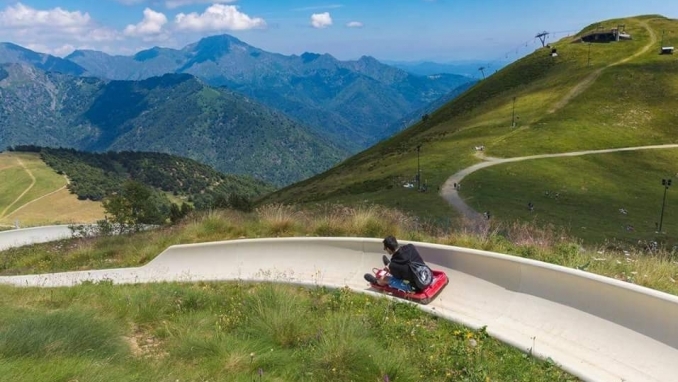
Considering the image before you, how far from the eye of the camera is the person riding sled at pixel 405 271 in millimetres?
8531

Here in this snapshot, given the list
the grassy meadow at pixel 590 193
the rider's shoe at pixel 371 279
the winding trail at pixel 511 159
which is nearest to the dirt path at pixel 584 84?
the winding trail at pixel 511 159

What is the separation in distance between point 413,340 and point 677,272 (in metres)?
5.68

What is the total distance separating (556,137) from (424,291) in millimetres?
56708

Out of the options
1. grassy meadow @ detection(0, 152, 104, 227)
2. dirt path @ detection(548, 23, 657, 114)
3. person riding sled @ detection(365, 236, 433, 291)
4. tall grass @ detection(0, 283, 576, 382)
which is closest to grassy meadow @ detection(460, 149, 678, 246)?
dirt path @ detection(548, 23, 657, 114)

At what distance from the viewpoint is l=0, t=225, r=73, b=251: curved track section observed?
30.6m

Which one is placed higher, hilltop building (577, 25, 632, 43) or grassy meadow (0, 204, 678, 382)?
hilltop building (577, 25, 632, 43)

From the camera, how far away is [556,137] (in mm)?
57781

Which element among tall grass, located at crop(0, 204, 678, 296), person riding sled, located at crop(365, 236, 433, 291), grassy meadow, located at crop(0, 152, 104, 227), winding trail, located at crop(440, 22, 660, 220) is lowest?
grassy meadow, located at crop(0, 152, 104, 227)

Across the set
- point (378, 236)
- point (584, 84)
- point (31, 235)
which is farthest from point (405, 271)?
point (584, 84)

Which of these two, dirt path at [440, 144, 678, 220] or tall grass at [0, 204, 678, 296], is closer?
tall grass at [0, 204, 678, 296]

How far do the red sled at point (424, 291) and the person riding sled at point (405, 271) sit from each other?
77mm

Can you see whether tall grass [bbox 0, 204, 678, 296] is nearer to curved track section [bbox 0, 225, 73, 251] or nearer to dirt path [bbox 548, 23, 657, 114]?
curved track section [bbox 0, 225, 73, 251]

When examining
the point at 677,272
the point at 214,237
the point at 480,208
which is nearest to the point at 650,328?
the point at 677,272

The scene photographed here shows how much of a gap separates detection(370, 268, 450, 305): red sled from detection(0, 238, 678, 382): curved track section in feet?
0.46
